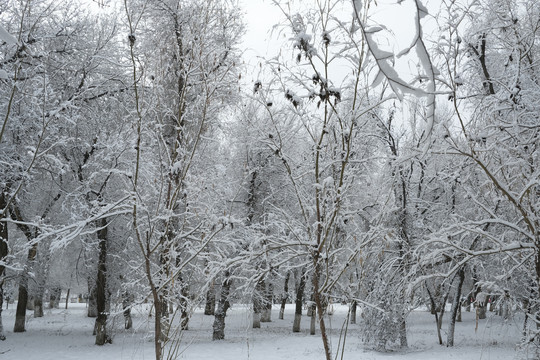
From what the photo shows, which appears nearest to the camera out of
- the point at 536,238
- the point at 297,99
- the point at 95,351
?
the point at 297,99

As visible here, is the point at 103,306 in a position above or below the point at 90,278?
below

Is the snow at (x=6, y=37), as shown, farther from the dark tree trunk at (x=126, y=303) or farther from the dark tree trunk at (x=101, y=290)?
the dark tree trunk at (x=101, y=290)

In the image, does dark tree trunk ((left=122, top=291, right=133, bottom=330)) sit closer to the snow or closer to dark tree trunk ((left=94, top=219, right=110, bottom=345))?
dark tree trunk ((left=94, top=219, right=110, bottom=345))

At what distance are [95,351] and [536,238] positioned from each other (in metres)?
12.3

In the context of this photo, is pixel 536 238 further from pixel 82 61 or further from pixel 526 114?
pixel 82 61

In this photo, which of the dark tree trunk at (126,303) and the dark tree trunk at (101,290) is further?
the dark tree trunk at (101,290)

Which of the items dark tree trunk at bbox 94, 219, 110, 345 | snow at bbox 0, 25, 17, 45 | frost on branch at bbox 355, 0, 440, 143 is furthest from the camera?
dark tree trunk at bbox 94, 219, 110, 345

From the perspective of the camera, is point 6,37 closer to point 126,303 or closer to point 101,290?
point 126,303

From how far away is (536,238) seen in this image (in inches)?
168

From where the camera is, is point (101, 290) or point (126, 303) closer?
point (126, 303)

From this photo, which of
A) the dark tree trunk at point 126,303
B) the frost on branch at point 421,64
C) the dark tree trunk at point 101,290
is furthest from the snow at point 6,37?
the dark tree trunk at point 101,290

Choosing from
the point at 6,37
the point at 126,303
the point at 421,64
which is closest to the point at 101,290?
the point at 126,303

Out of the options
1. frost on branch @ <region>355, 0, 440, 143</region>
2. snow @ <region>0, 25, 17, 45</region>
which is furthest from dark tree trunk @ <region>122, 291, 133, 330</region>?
frost on branch @ <region>355, 0, 440, 143</region>

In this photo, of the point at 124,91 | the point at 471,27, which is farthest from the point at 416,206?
the point at 124,91
